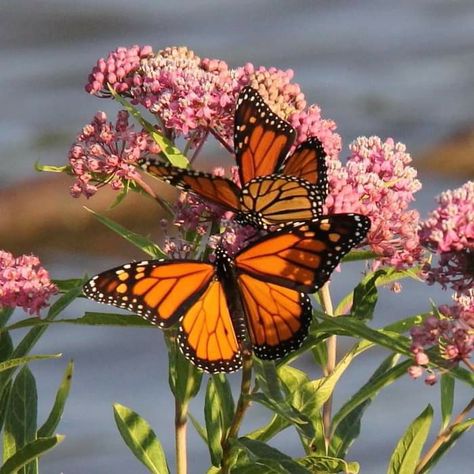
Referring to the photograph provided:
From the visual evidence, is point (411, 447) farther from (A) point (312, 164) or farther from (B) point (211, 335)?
(A) point (312, 164)

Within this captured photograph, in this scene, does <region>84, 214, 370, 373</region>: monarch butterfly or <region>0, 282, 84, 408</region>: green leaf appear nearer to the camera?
<region>84, 214, 370, 373</region>: monarch butterfly

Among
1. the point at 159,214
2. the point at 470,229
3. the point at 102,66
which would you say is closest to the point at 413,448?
the point at 470,229

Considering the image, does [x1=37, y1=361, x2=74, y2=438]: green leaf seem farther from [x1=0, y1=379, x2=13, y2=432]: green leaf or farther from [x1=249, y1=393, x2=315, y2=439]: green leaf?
[x1=249, y1=393, x2=315, y2=439]: green leaf

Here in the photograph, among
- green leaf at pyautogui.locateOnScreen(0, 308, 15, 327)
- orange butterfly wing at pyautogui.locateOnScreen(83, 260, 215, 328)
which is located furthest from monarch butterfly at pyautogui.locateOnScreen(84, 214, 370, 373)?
green leaf at pyautogui.locateOnScreen(0, 308, 15, 327)

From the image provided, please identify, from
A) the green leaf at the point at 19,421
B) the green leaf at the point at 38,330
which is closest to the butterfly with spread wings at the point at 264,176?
the green leaf at the point at 38,330

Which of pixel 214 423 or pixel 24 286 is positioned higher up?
pixel 24 286

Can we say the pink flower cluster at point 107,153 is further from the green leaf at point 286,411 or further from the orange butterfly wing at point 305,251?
the green leaf at point 286,411

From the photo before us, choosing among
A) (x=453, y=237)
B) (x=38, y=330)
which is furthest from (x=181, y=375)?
(x=453, y=237)

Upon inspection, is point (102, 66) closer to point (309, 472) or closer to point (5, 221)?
point (309, 472)
